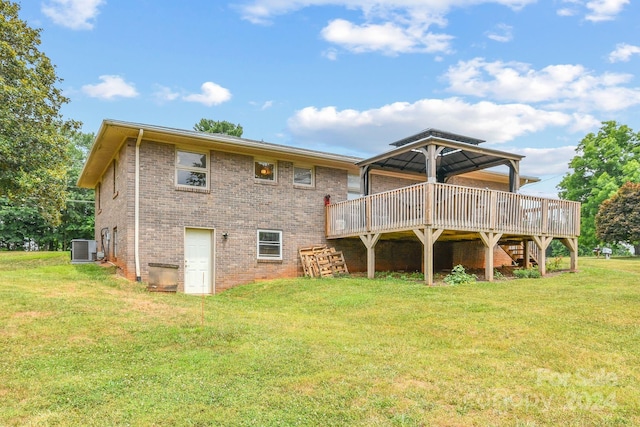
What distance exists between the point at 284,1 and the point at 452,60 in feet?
20.3

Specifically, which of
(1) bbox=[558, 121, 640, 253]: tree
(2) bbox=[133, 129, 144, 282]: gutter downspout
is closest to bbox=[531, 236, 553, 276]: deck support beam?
(2) bbox=[133, 129, 144, 282]: gutter downspout

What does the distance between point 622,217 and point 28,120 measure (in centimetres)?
3156

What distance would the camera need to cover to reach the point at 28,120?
48.7 feet

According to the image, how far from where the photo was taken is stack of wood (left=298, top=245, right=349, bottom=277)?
14711 mm

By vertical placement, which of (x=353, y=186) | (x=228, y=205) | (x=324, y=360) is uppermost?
(x=353, y=186)

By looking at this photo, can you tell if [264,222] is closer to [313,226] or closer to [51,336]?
[313,226]

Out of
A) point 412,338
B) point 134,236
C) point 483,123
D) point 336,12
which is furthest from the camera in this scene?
point 483,123

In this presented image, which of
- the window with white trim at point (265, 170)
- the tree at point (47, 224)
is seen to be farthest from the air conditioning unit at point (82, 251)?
the tree at point (47, 224)

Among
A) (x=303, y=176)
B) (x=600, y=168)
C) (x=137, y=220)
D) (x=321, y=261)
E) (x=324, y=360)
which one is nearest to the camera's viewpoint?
(x=324, y=360)

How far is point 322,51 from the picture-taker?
652 inches

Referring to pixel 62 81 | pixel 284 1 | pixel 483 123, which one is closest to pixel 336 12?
pixel 284 1

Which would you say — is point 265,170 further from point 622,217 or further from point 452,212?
point 622,217

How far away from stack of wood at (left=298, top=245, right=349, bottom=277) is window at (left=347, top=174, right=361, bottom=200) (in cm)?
227

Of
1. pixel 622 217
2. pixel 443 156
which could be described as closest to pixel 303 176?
pixel 443 156
